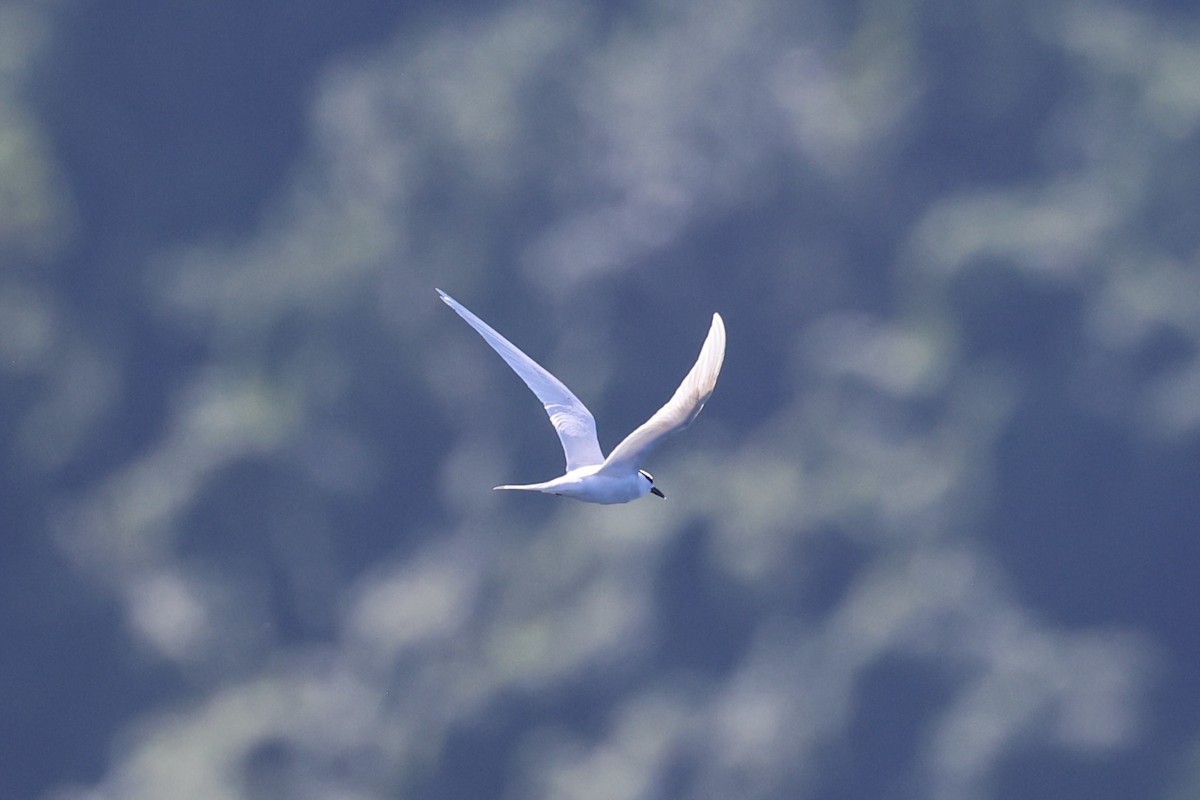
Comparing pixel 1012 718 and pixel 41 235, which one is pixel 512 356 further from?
pixel 41 235

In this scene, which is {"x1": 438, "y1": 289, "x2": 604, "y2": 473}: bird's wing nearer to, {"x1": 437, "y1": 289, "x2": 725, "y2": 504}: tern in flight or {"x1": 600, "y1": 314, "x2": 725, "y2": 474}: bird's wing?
{"x1": 437, "y1": 289, "x2": 725, "y2": 504}: tern in flight

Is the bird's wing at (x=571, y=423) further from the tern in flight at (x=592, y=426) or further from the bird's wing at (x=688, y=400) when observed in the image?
the bird's wing at (x=688, y=400)

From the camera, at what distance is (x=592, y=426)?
5.11 meters

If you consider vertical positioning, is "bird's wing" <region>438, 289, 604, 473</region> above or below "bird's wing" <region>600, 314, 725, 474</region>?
above

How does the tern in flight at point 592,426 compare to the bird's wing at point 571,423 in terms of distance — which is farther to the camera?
the bird's wing at point 571,423

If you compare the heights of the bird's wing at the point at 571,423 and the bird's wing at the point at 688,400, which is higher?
the bird's wing at the point at 571,423

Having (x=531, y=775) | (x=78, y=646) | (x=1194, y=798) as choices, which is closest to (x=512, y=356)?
(x=531, y=775)

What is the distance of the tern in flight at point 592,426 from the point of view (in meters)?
4.30

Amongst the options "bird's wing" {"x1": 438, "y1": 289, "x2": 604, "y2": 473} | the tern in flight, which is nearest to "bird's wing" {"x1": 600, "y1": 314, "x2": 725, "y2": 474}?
the tern in flight

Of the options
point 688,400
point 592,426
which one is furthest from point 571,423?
point 688,400

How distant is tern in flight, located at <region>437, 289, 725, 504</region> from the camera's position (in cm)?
430

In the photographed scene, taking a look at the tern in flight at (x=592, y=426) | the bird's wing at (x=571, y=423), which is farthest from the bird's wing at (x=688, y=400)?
the bird's wing at (x=571, y=423)

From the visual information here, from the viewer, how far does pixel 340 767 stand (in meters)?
12.4

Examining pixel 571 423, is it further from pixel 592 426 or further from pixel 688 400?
pixel 688 400
